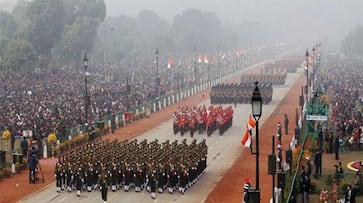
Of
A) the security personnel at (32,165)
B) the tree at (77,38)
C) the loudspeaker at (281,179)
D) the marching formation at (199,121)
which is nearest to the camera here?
the loudspeaker at (281,179)

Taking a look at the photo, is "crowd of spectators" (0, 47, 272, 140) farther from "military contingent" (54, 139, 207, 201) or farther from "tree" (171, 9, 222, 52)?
"tree" (171, 9, 222, 52)

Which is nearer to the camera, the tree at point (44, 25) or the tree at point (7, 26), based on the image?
the tree at point (44, 25)

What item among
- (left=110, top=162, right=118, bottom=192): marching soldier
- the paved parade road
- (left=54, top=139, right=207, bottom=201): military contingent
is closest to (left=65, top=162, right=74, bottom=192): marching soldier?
(left=54, top=139, right=207, bottom=201): military contingent

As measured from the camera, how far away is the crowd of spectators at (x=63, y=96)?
4341 cm

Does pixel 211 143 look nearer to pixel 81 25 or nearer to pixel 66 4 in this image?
pixel 81 25

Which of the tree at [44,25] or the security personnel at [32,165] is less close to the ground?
the tree at [44,25]

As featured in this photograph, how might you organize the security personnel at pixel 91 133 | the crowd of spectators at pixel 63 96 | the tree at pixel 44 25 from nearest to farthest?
1. the security personnel at pixel 91 133
2. the crowd of spectators at pixel 63 96
3. the tree at pixel 44 25

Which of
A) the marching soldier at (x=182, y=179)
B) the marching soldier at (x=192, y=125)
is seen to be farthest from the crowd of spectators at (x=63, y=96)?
the marching soldier at (x=182, y=179)

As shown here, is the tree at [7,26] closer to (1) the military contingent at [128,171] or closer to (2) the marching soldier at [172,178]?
(1) the military contingent at [128,171]

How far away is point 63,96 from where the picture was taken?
59.9 meters

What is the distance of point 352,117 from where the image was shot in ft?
139

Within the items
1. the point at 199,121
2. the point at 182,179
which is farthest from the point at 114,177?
the point at 199,121

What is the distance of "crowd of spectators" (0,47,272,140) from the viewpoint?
4341 centimetres

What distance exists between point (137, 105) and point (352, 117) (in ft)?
68.2
